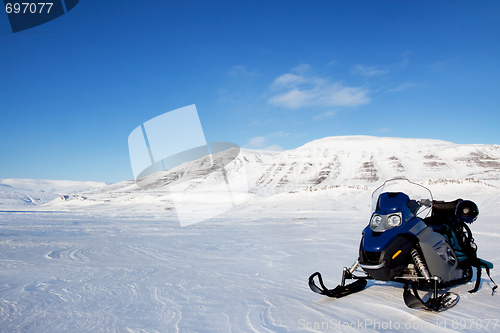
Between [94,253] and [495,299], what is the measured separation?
8056mm

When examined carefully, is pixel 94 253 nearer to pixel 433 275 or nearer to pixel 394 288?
pixel 394 288

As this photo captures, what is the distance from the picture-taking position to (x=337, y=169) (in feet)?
216

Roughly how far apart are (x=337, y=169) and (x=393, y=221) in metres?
64.4

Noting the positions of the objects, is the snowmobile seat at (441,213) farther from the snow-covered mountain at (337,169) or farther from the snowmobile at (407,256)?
the snow-covered mountain at (337,169)

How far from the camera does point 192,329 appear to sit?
10.1 feet

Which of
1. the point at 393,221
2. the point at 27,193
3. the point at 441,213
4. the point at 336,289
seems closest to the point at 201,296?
the point at 336,289

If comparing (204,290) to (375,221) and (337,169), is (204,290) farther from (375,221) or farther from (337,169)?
(337,169)

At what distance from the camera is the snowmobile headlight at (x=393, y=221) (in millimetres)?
3580

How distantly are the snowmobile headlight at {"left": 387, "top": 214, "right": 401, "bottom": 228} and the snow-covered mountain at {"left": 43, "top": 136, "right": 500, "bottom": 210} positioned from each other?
4246 centimetres

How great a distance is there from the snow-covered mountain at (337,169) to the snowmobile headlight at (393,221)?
139 ft

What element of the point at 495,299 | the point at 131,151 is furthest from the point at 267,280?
the point at 131,151

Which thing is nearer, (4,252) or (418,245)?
(418,245)

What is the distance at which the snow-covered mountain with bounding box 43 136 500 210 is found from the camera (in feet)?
177

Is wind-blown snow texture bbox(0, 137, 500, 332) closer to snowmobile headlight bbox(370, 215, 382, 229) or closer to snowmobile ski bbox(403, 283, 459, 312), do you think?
snowmobile ski bbox(403, 283, 459, 312)
